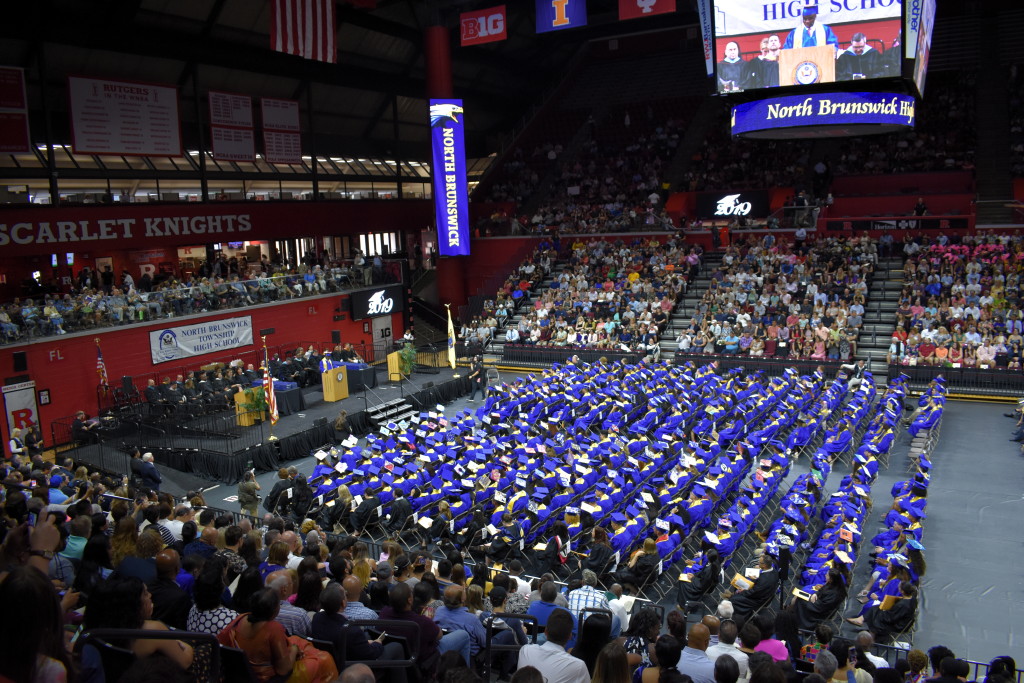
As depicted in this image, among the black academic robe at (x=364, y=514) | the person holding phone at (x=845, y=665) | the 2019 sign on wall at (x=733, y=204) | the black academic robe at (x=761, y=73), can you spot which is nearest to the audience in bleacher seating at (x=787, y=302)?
the 2019 sign on wall at (x=733, y=204)

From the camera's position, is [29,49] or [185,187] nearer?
[29,49]

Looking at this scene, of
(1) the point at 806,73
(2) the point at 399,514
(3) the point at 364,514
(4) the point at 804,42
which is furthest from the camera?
(1) the point at 806,73

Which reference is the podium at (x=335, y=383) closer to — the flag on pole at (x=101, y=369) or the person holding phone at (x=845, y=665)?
the flag on pole at (x=101, y=369)

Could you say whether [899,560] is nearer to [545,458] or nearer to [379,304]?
[545,458]

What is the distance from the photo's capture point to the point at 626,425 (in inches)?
740

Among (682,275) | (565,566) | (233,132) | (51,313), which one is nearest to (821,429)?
(565,566)

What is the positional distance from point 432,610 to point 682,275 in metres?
24.7

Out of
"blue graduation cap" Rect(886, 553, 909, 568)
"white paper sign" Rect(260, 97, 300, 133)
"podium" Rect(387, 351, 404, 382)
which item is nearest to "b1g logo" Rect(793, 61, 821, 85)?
"blue graduation cap" Rect(886, 553, 909, 568)

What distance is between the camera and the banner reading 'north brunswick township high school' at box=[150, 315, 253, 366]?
77.3 feet

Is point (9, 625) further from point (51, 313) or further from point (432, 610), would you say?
point (51, 313)

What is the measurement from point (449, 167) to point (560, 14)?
727 cm

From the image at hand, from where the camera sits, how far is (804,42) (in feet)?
57.0

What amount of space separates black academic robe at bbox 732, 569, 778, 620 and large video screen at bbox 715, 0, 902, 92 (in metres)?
12.1

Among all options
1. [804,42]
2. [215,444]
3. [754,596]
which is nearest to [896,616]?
[754,596]
